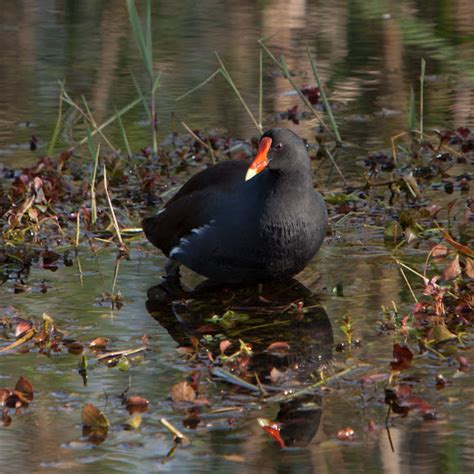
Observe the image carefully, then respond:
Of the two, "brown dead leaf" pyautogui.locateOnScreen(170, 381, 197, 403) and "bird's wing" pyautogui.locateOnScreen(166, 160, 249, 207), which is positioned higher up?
"bird's wing" pyautogui.locateOnScreen(166, 160, 249, 207)

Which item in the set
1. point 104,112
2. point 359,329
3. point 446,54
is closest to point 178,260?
point 359,329

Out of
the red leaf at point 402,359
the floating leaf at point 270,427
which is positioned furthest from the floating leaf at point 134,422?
the red leaf at point 402,359

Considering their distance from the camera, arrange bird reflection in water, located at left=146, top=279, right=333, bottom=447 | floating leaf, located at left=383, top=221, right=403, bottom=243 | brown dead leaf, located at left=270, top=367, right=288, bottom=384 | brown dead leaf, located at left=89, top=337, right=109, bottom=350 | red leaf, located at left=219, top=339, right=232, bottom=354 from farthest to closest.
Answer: floating leaf, located at left=383, top=221, right=403, bottom=243, brown dead leaf, located at left=89, top=337, right=109, bottom=350, red leaf, located at left=219, top=339, right=232, bottom=354, brown dead leaf, located at left=270, top=367, right=288, bottom=384, bird reflection in water, located at left=146, top=279, right=333, bottom=447

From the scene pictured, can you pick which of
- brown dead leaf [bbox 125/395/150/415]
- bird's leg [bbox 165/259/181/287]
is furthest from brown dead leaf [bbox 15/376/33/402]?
bird's leg [bbox 165/259/181/287]

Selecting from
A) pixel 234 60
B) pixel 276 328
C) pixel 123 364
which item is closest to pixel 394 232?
pixel 276 328

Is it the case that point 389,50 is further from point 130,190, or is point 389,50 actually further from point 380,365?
point 380,365

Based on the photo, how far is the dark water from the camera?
13.9ft

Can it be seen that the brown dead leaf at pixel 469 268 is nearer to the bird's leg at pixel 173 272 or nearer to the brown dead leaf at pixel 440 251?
the brown dead leaf at pixel 440 251

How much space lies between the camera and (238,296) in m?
6.12

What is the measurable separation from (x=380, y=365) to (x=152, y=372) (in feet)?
2.92

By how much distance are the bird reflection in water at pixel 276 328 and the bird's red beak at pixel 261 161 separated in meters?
0.59

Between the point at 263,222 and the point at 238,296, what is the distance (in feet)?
1.54

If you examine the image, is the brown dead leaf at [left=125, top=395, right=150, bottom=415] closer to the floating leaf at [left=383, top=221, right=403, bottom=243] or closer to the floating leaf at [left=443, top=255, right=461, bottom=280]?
the floating leaf at [left=443, top=255, right=461, bottom=280]

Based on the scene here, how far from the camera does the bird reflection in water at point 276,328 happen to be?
178 inches
